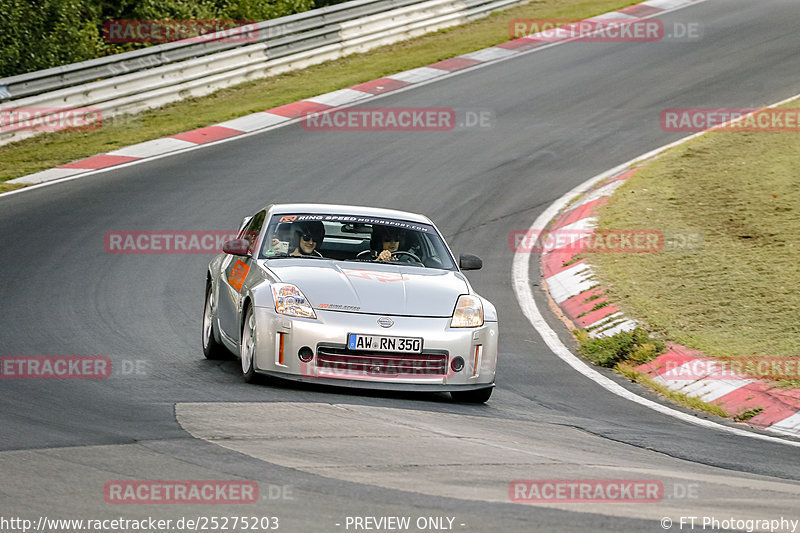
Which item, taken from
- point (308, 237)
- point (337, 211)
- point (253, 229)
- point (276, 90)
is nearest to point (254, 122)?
point (276, 90)

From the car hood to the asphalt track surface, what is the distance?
2.20 ft

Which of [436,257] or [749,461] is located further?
[436,257]

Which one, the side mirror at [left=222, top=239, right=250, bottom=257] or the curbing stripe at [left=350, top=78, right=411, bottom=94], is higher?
the curbing stripe at [left=350, top=78, right=411, bottom=94]

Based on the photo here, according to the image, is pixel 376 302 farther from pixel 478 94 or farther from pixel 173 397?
pixel 478 94

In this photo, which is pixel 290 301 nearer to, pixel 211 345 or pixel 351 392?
pixel 351 392

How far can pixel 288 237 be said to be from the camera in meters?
9.62

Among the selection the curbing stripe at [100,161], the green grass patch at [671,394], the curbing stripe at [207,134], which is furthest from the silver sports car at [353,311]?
the curbing stripe at [207,134]

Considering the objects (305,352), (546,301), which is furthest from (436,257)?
(546,301)

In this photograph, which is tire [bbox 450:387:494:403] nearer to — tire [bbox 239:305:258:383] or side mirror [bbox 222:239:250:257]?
tire [bbox 239:305:258:383]

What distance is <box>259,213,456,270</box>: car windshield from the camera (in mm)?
9578

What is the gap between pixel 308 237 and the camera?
9.61m

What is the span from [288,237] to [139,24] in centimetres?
1775

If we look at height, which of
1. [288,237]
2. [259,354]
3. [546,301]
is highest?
[288,237]

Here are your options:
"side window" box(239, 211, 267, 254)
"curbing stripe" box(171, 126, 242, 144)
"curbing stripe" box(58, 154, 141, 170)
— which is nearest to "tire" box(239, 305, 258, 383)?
"side window" box(239, 211, 267, 254)
